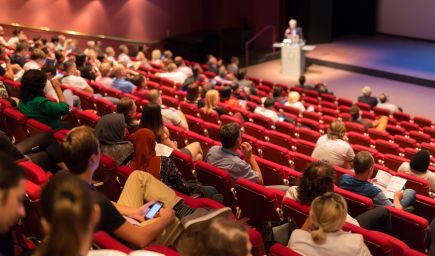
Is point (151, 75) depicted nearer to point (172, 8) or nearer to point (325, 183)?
point (172, 8)

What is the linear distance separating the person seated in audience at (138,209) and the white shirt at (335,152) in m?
2.78

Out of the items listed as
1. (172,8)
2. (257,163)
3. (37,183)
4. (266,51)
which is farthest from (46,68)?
(266,51)

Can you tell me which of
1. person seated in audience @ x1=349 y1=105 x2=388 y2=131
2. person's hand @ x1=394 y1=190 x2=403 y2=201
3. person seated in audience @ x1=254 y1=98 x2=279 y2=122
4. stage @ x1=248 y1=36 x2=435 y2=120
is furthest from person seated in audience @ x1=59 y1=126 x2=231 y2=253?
stage @ x1=248 y1=36 x2=435 y2=120

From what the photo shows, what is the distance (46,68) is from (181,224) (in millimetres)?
4459

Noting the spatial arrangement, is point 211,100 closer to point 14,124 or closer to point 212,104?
point 212,104

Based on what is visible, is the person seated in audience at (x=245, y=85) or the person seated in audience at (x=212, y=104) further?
the person seated in audience at (x=245, y=85)

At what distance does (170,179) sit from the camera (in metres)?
4.02

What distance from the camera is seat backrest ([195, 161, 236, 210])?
4.32 metres

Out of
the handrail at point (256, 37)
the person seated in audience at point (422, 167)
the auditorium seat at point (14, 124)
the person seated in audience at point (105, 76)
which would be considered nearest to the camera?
the auditorium seat at point (14, 124)

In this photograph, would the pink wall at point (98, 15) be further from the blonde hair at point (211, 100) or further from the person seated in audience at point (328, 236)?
the person seated in audience at point (328, 236)

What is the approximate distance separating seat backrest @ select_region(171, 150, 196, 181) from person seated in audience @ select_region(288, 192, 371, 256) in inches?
70.0

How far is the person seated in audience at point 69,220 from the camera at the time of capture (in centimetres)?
187

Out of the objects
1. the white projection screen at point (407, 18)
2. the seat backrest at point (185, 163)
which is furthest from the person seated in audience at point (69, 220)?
the white projection screen at point (407, 18)

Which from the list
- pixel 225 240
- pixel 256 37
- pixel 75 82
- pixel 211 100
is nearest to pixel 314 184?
pixel 225 240
